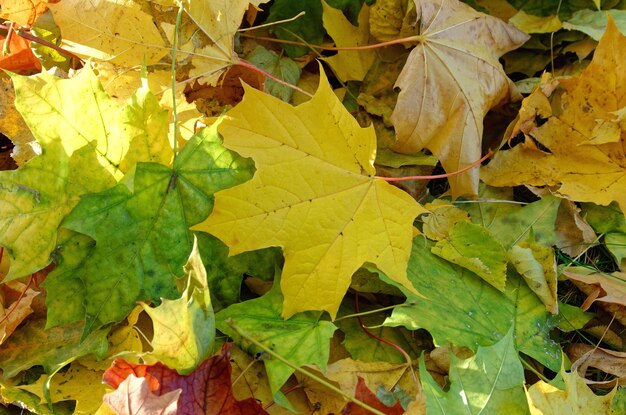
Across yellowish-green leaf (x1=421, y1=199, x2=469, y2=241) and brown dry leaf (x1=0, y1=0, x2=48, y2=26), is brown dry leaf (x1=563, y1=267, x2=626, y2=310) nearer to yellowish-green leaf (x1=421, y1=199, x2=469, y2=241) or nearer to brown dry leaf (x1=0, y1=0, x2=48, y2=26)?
yellowish-green leaf (x1=421, y1=199, x2=469, y2=241)

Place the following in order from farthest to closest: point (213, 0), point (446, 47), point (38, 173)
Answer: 1. point (446, 47)
2. point (213, 0)
3. point (38, 173)

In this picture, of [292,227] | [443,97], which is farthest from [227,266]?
[443,97]

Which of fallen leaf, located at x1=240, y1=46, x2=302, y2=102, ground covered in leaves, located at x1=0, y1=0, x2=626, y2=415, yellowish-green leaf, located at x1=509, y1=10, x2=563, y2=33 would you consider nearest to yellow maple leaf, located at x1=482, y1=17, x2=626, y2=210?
ground covered in leaves, located at x1=0, y1=0, x2=626, y2=415

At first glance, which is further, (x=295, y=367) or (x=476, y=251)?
(x=476, y=251)

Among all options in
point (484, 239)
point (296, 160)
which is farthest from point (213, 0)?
point (484, 239)

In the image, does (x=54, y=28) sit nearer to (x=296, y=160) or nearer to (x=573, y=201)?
(x=296, y=160)

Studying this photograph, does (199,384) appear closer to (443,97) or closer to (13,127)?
(13,127)

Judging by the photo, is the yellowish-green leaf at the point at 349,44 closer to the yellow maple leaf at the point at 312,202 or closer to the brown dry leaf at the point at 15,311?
the yellow maple leaf at the point at 312,202
